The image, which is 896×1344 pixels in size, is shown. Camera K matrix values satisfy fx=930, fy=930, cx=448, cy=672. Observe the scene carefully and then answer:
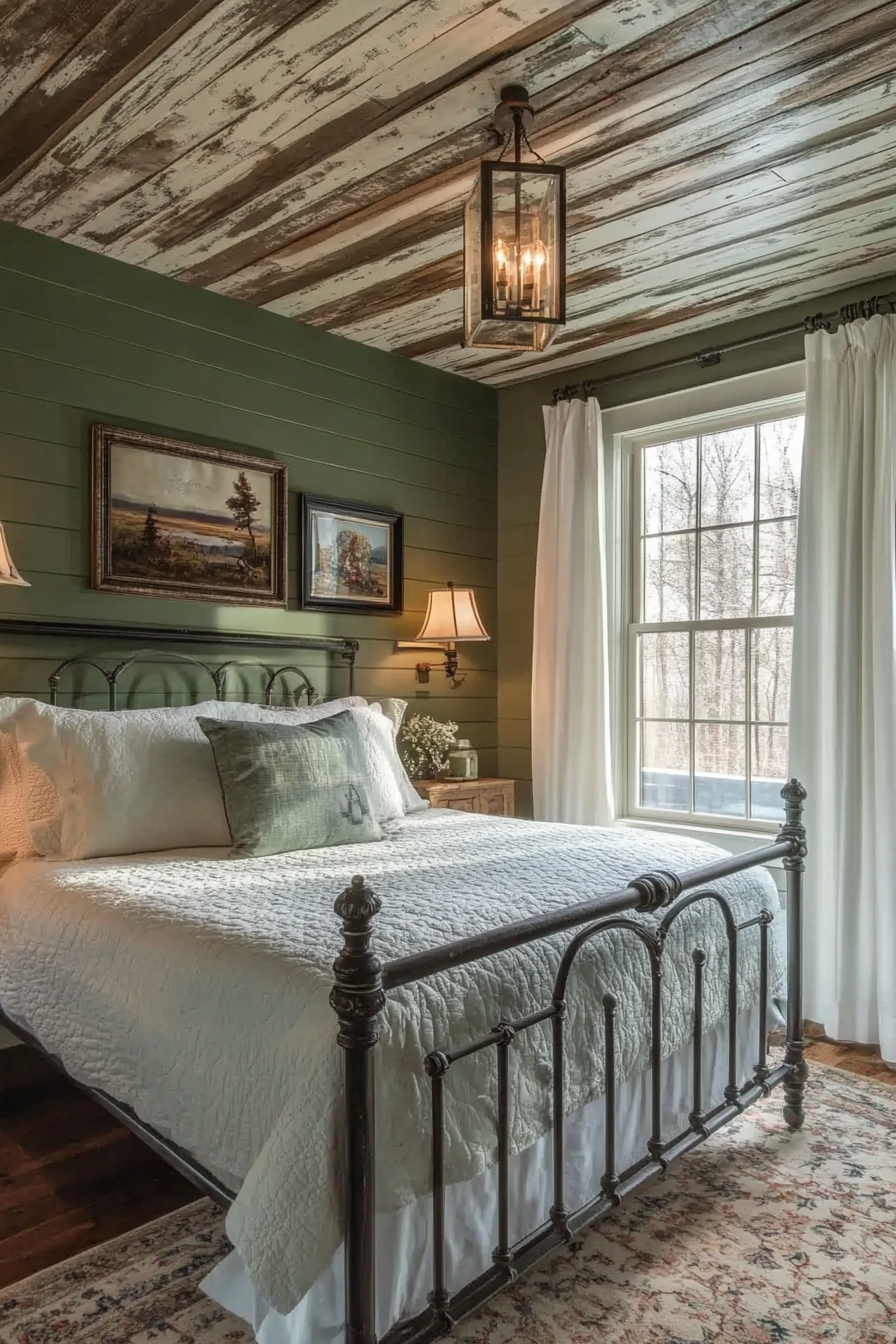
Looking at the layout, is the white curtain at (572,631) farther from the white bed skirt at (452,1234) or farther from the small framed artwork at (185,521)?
the white bed skirt at (452,1234)

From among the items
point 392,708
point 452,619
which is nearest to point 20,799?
point 392,708

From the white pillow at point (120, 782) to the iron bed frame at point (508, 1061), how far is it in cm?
53

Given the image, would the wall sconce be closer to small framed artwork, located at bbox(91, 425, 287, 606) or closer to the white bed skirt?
small framed artwork, located at bbox(91, 425, 287, 606)

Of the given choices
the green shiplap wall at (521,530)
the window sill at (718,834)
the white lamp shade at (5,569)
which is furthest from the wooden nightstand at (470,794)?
the white lamp shade at (5,569)

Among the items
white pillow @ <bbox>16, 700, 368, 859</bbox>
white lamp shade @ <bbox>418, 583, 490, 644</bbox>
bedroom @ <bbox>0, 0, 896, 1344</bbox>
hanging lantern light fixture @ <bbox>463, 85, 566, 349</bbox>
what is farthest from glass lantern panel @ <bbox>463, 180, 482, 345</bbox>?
white lamp shade @ <bbox>418, 583, 490, 644</bbox>

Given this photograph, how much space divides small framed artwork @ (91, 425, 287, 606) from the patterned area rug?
1.96 meters

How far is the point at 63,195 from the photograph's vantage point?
2736 mm

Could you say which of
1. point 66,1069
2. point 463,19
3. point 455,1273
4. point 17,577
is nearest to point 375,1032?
point 455,1273

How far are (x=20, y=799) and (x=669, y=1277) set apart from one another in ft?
6.36

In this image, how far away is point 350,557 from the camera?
3.87m

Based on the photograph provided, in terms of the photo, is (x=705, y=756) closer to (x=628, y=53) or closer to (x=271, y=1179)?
(x=628, y=53)

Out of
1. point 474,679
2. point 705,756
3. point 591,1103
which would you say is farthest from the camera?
point 474,679

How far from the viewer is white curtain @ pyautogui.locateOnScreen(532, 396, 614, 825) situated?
399 centimetres

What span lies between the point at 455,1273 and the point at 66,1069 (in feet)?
3.33
